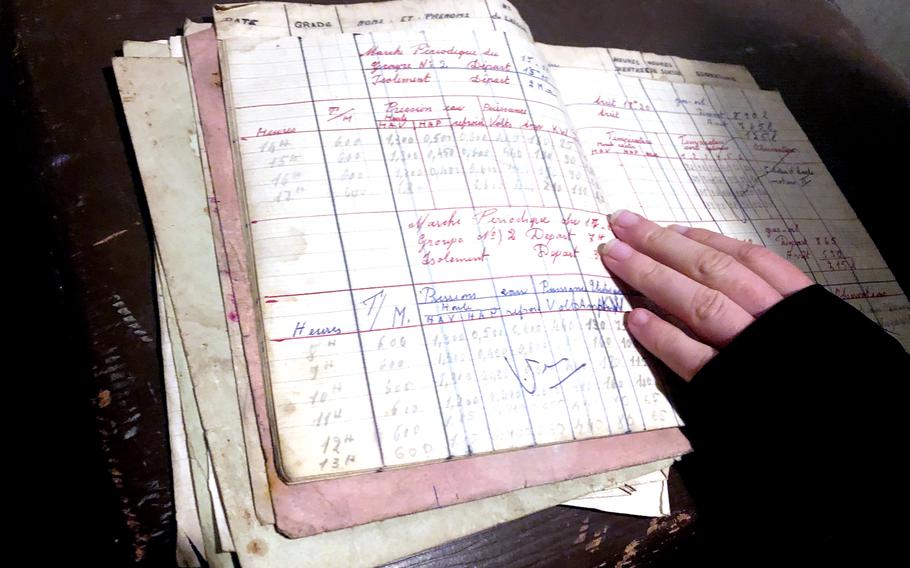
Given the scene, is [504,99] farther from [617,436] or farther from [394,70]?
[617,436]

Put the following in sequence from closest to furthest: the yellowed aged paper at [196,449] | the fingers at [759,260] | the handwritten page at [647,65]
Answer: the yellowed aged paper at [196,449], the fingers at [759,260], the handwritten page at [647,65]

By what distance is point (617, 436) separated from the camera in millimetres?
367

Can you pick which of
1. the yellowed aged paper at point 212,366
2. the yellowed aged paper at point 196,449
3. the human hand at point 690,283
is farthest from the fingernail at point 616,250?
the yellowed aged paper at point 196,449

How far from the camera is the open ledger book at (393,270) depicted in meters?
0.32

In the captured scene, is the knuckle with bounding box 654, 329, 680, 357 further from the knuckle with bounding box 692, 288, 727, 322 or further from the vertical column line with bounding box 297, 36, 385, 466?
the vertical column line with bounding box 297, 36, 385, 466

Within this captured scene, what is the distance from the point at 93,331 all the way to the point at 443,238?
208 mm

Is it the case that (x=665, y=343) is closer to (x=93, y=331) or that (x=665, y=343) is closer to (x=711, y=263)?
(x=711, y=263)

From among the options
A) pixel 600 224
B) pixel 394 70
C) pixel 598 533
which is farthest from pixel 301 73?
pixel 598 533

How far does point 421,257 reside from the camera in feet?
1.20

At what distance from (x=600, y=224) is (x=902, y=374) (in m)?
0.19

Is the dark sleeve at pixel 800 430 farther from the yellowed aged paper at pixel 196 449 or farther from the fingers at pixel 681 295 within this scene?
the yellowed aged paper at pixel 196 449

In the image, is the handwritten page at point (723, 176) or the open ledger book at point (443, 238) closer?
the open ledger book at point (443, 238)

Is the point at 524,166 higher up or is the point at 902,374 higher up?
the point at 524,166
